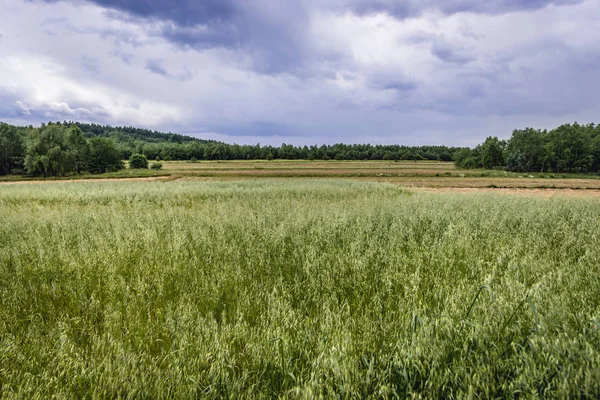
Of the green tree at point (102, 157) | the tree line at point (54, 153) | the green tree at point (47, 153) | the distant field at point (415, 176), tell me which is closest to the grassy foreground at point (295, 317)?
the distant field at point (415, 176)

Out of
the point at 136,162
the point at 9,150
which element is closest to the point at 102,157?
the point at 136,162

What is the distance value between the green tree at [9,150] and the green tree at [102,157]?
16.1m

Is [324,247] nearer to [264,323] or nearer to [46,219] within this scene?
[264,323]

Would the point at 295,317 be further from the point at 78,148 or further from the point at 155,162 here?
the point at 155,162

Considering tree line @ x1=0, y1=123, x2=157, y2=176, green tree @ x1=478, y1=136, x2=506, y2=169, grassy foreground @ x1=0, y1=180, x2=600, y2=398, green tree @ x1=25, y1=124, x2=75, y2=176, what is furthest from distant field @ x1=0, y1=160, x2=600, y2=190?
green tree @ x1=478, y1=136, x2=506, y2=169

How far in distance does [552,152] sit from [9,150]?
164 meters

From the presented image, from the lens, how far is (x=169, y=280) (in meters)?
3.97

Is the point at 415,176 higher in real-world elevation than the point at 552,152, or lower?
lower

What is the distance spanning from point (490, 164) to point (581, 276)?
128 meters

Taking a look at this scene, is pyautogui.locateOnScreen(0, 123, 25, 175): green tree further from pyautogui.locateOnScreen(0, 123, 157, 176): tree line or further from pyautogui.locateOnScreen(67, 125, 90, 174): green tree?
pyautogui.locateOnScreen(67, 125, 90, 174): green tree

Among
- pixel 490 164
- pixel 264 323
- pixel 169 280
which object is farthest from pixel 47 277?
pixel 490 164

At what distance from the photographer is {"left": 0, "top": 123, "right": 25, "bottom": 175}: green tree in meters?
69.0

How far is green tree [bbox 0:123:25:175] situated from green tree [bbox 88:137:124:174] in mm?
16078

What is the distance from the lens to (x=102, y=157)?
7719cm
